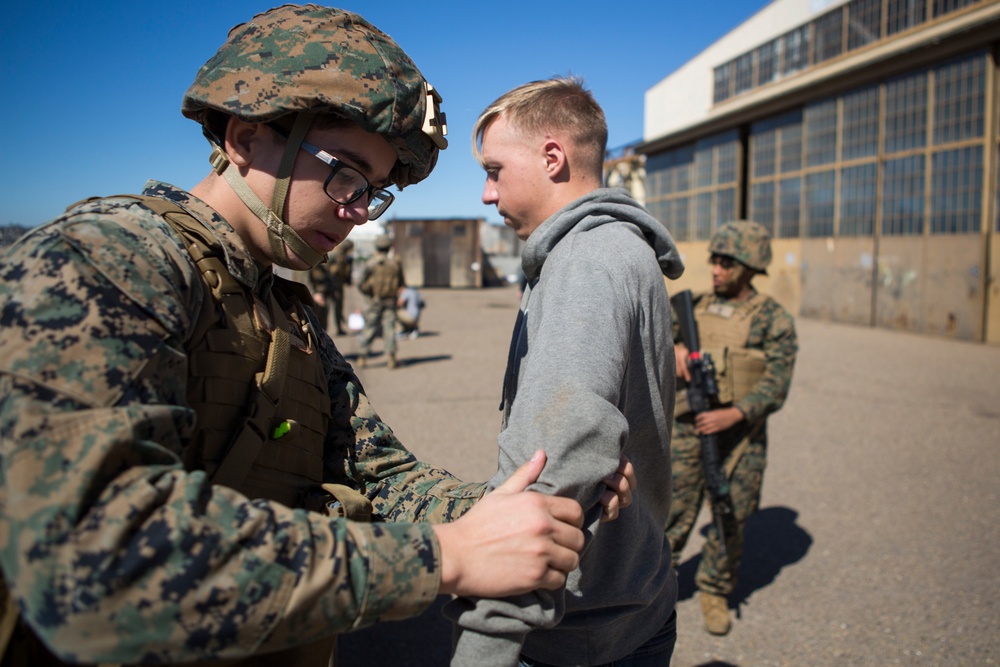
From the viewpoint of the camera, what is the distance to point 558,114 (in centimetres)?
203

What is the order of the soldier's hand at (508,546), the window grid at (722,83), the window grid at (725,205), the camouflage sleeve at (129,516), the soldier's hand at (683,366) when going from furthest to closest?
the window grid at (722,83) < the window grid at (725,205) < the soldier's hand at (683,366) < the soldier's hand at (508,546) < the camouflage sleeve at (129,516)

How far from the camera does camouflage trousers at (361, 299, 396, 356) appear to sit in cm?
1128

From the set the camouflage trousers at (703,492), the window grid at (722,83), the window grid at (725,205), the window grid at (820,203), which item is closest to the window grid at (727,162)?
the window grid at (725,205)

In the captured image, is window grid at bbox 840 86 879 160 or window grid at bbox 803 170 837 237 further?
window grid at bbox 803 170 837 237

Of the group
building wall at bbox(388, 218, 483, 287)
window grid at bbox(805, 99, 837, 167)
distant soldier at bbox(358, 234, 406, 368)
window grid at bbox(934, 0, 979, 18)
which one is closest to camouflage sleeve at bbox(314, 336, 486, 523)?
distant soldier at bbox(358, 234, 406, 368)

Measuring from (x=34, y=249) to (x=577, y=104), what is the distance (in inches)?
56.7

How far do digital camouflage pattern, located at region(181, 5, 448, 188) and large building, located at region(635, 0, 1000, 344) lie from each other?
53.4 feet

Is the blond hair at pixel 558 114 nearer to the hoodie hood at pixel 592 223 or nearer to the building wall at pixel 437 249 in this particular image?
the hoodie hood at pixel 592 223

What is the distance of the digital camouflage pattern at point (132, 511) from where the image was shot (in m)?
0.93

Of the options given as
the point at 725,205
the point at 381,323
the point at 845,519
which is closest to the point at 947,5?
the point at 725,205

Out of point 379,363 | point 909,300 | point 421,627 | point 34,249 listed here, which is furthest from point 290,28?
point 909,300

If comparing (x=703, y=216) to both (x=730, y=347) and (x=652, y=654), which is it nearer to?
(x=730, y=347)

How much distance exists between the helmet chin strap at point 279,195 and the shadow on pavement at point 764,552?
11.1ft

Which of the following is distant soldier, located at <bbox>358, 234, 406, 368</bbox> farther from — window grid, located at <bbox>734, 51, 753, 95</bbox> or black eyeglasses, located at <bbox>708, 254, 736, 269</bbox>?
window grid, located at <bbox>734, 51, 753, 95</bbox>
